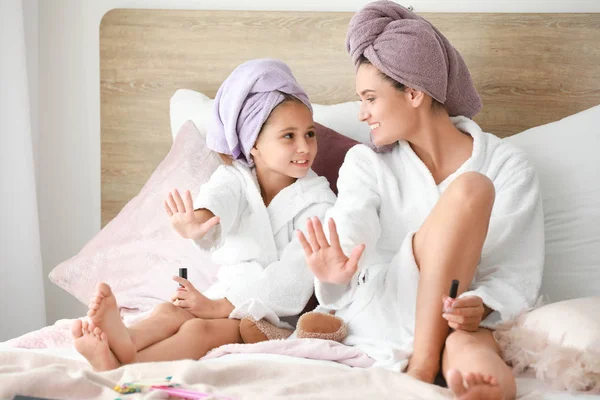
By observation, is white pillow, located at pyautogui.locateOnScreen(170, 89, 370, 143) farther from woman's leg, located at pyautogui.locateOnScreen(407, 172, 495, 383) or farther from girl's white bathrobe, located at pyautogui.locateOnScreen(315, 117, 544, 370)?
woman's leg, located at pyautogui.locateOnScreen(407, 172, 495, 383)

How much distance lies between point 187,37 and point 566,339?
Result: 4.88 feet

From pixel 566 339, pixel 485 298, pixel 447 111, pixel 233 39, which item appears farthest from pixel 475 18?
pixel 566 339

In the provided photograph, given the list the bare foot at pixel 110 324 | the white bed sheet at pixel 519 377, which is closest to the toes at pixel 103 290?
the bare foot at pixel 110 324

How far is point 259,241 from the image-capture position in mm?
1855

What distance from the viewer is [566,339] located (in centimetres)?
136

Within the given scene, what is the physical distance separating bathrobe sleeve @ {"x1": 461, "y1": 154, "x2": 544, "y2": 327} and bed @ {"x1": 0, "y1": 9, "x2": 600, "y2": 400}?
0.64 feet

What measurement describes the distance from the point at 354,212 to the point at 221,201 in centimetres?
32

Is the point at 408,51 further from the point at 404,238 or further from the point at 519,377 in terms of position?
the point at 519,377

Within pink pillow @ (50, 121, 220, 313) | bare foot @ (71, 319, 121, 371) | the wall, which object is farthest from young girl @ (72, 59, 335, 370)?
the wall

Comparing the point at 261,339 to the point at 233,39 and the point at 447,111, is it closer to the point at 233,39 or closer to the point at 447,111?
the point at 447,111

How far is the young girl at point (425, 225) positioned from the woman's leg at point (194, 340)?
220 millimetres

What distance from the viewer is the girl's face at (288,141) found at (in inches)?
74.0

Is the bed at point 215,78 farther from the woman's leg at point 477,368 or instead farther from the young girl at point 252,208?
the woman's leg at point 477,368

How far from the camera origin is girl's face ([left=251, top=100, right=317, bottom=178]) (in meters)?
1.88
